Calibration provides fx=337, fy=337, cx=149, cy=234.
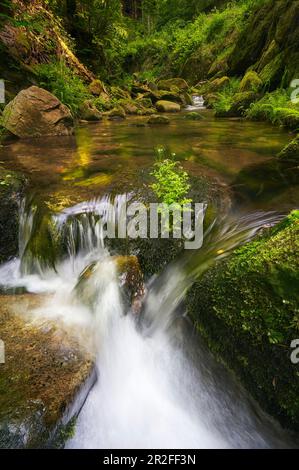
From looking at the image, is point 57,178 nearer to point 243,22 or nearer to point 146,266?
point 146,266

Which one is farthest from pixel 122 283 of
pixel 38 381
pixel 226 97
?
pixel 226 97

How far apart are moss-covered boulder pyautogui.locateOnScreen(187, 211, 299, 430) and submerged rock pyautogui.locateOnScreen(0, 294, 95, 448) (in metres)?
1.06

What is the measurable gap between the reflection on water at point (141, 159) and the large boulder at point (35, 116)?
0.45 meters

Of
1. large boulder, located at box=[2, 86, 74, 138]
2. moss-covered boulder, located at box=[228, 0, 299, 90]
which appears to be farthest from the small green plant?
moss-covered boulder, located at box=[228, 0, 299, 90]

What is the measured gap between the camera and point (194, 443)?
254 cm

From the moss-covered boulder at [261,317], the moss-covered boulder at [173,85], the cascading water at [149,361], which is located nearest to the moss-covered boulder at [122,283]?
the cascading water at [149,361]

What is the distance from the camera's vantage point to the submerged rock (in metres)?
2.14

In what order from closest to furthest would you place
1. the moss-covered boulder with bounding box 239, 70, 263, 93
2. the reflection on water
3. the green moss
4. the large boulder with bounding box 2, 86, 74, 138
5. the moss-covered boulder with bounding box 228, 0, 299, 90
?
the reflection on water → the large boulder with bounding box 2, 86, 74, 138 → the green moss → the moss-covered boulder with bounding box 228, 0, 299, 90 → the moss-covered boulder with bounding box 239, 70, 263, 93

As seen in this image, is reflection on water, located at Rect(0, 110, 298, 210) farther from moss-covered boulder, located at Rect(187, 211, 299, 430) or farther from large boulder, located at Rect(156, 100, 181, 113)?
large boulder, located at Rect(156, 100, 181, 113)

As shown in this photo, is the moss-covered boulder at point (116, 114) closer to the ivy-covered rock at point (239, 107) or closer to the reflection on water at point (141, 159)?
the reflection on water at point (141, 159)

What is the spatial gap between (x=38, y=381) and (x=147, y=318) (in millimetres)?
1196

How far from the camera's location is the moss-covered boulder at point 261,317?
7.17 feet

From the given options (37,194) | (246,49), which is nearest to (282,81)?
(246,49)
